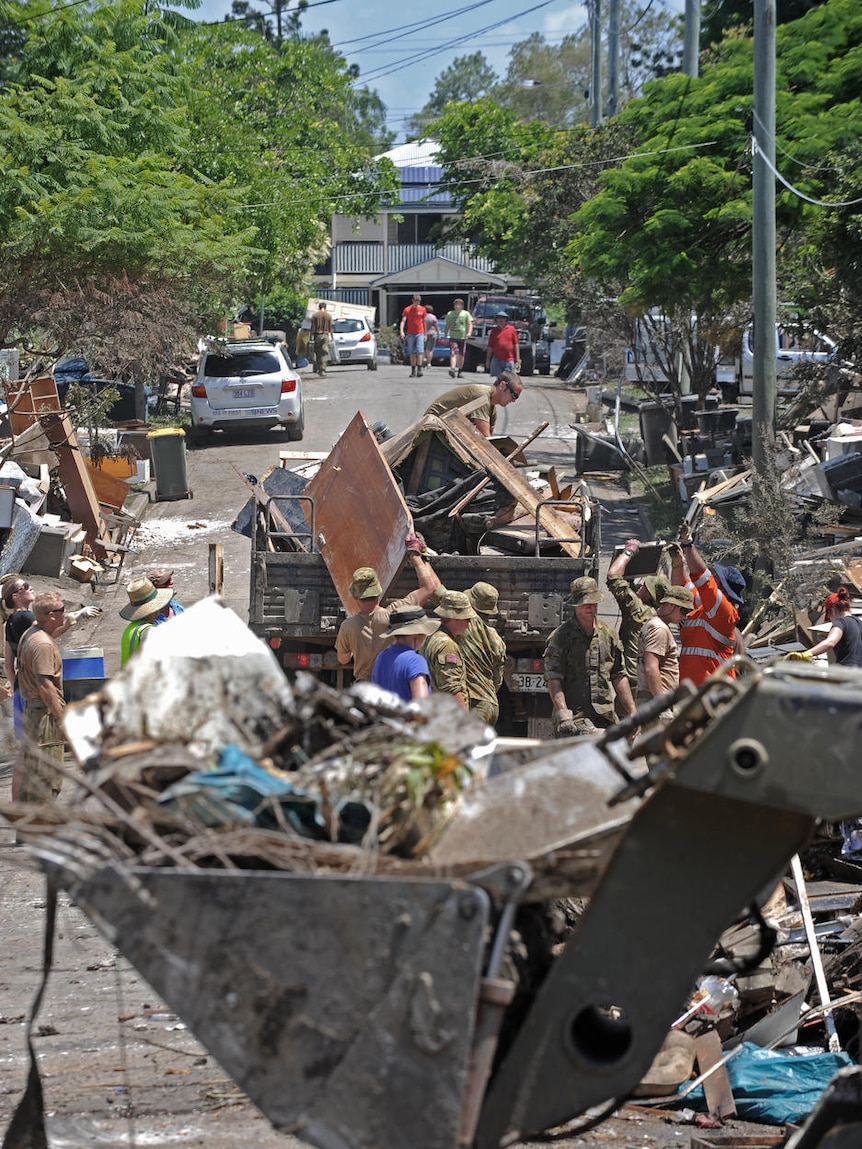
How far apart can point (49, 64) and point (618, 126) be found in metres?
14.3

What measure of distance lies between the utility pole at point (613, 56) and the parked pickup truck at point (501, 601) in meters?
30.6

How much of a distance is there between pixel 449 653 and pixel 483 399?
15.2ft

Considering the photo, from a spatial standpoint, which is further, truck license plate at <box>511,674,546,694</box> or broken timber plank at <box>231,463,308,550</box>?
broken timber plank at <box>231,463,308,550</box>

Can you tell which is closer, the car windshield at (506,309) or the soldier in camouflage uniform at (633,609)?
the soldier in camouflage uniform at (633,609)

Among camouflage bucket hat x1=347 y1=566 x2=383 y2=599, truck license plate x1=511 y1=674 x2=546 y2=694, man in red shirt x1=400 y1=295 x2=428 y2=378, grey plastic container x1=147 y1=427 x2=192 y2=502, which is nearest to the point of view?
camouflage bucket hat x1=347 y1=566 x2=383 y2=599

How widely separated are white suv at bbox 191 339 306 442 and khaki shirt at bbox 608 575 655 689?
13514mm

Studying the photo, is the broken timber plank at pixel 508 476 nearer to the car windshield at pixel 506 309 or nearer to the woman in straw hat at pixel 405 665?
the woman in straw hat at pixel 405 665

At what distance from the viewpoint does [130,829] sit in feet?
9.59

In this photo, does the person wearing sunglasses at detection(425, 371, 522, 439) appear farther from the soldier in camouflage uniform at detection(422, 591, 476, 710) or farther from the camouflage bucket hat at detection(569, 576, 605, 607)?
the soldier in camouflage uniform at detection(422, 591, 476, 710)

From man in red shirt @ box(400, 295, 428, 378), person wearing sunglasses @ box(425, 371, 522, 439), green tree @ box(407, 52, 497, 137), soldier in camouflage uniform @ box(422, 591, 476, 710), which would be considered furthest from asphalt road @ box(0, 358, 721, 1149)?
green tree @ box(407, 52, 497, 137)

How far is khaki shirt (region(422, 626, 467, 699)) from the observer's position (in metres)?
7.92

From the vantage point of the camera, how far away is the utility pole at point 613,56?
37875mm

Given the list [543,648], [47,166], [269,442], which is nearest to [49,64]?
[47,166]

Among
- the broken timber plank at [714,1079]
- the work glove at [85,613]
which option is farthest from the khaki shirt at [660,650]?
the work glove at [85,613]
